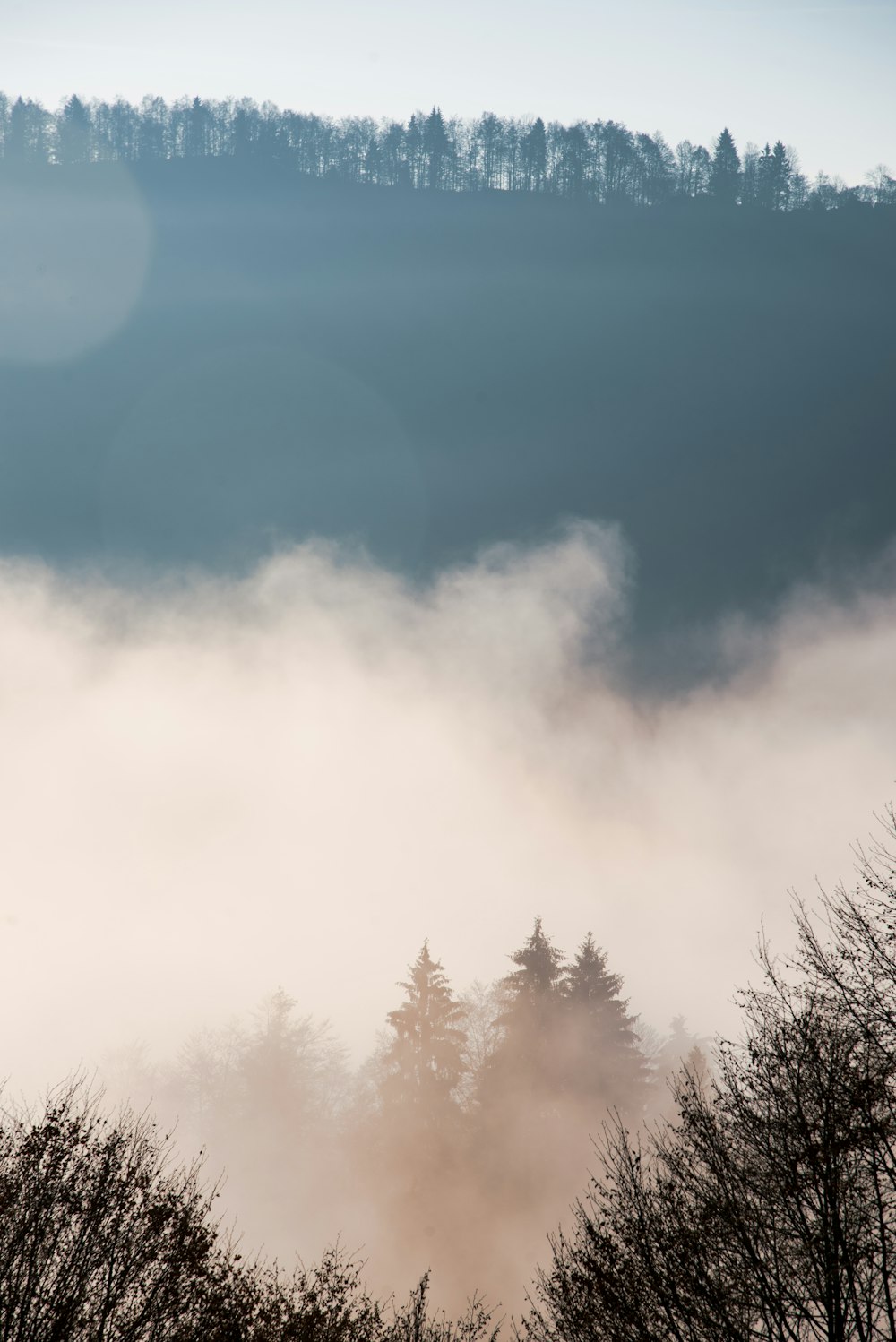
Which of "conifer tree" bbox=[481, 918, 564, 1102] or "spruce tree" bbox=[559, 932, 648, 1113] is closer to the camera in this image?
"conifer tree" bbox=[481, 918, 564, 1102]

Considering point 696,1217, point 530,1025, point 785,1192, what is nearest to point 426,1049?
point 530,1025

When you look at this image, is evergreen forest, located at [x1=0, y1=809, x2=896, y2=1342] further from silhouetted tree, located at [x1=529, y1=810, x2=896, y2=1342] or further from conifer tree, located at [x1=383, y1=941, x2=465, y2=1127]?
conifer tree, located at [x1=383, y1=941, x2=465, y2=1127]

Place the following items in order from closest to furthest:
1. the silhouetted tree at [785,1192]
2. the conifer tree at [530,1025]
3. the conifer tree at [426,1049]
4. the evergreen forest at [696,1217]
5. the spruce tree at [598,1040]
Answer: the evergreen forest at [696,1217] → the silhouetted tree at [785,1192] → the conifer tree at [426,1049] → the conifer tree at [530,1025] → the spruce tree at [598,1040]

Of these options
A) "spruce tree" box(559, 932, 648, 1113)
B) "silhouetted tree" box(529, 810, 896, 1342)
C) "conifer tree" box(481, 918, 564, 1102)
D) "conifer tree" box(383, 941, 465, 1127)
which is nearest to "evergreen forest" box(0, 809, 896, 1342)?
"silhouetted tree" box(529, 810, 896, 1342)

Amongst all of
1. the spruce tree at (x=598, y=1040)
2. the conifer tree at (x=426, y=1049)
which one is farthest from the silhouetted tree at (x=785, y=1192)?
the spruce tree at (x=598, y=1040)

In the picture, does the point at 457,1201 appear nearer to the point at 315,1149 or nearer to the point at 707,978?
the point at 315,1149

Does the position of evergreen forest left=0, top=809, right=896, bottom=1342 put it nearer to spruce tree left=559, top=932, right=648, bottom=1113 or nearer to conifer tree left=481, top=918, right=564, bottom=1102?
conifer tree left=481, top=918, right=564, bottom=1102

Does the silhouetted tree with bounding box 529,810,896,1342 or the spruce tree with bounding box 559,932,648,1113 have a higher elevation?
the spruce tree with bounding box 559,932,648,1113

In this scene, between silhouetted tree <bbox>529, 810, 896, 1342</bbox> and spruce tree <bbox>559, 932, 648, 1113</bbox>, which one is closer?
silhouetted tree <bbox>529, 810, 896, 1342</bbox>

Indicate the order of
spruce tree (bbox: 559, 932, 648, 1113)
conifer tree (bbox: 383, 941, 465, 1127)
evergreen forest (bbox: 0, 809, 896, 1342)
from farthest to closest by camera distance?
spruce tree (bbox: 559, 932, 648, 1113) → conifer tree (bbox: 383, 941, 465, 1127) → evergreen forest (bbox: 0, 809, 896, 1342)

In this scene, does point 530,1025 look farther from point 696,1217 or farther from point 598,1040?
point 696,1217

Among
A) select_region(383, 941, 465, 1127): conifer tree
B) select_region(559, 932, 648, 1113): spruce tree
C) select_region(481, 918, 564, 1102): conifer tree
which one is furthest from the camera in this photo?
select_region(559, 932, 648, 1113): spruce tree

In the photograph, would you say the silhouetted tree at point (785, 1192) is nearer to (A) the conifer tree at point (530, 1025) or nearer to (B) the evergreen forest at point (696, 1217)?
(B) the evergreen forest at point (696, 1217)

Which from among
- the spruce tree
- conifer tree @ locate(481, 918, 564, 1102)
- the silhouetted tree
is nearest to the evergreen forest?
the silhouetted tree
